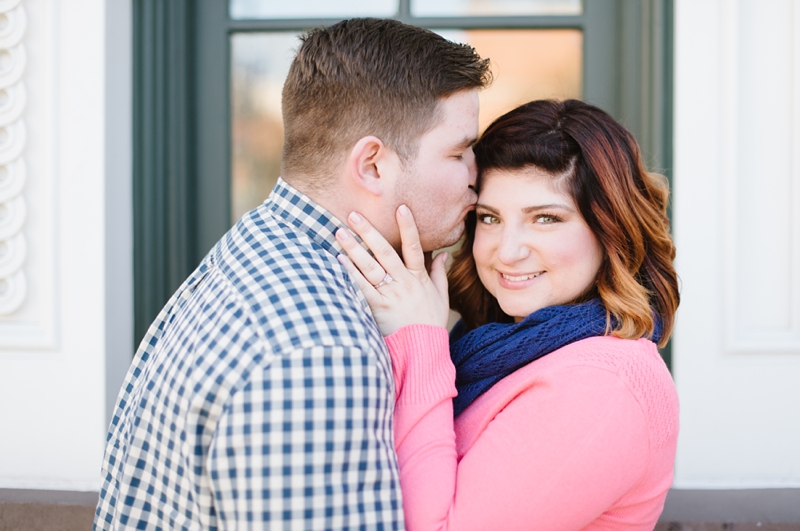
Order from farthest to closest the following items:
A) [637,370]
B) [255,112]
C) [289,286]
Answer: [255,112] → [637,370] → [289,286]

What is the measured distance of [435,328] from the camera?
1.30 metres

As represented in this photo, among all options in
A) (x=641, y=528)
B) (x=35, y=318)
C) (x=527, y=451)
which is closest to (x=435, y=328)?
(x=527, y=451)

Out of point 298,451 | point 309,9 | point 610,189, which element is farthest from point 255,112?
point 298,451

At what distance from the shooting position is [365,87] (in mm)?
1304

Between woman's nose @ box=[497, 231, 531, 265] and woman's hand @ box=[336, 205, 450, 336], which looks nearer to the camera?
woman's hand @ box=[336, 205, 450, 336]

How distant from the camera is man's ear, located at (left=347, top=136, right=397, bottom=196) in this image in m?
1.29

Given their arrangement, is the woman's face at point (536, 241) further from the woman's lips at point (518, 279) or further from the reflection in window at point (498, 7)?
the reflection in window at point (498, 7)

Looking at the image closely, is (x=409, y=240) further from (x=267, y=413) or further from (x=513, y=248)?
(x=267, y=413)

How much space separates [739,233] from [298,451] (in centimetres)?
177

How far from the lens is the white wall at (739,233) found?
6.68ft

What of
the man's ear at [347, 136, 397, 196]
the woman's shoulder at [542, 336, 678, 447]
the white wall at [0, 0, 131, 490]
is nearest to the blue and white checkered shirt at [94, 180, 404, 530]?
the man's ear at [347, 136, 397, 196]

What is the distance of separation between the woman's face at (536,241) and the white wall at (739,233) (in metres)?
0.75

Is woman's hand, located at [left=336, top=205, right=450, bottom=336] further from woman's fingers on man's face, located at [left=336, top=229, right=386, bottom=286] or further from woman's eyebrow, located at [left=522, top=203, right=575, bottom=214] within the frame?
woman's eyebrow, located at [left=522, top=203, right=575, bottom=214]

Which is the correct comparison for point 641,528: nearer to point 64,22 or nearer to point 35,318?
point 35,318
